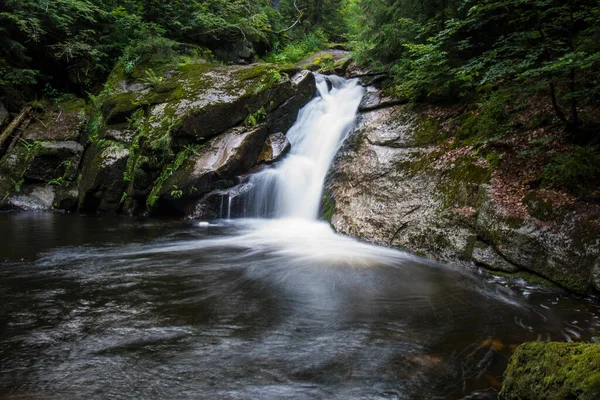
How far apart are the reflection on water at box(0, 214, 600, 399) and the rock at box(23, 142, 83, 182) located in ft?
19.4

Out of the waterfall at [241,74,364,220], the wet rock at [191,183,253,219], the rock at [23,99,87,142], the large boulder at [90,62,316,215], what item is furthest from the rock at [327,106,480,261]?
the rock at [23,99,87,142]

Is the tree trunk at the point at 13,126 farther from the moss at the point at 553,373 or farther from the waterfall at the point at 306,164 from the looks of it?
the moss at the point at 553,373

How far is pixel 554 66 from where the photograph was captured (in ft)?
13.8

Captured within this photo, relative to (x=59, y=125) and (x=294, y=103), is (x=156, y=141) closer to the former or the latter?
(x=294, y=103)

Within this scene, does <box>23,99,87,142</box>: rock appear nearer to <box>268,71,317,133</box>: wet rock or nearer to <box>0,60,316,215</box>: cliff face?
<box>0,60,316,215</box>: cliff face

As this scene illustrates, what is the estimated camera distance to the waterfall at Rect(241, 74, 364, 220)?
31.5 feet

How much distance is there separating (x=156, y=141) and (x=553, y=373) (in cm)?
1014

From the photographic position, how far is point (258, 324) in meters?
3.65

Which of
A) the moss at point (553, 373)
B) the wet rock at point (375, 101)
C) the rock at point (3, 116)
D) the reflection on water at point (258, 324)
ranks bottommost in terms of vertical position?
the reflection on water at point (258, 324)

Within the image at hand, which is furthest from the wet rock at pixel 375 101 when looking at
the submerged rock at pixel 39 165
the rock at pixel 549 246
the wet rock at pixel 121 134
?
the submerged rock at pixel 39 165

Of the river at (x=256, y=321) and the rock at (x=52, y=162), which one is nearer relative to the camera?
the river at (x=256, y=321)

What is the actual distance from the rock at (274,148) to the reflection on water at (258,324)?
14.4ft

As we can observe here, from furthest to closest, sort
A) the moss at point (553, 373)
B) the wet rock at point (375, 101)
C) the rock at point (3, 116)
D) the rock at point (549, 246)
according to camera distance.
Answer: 1. the rock at point (3, 116)
2. the wet rock at point (375, 101)
3. the rock at point (549, 246)
4. the moss at point (553, 373)

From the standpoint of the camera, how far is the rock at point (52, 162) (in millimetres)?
11305
